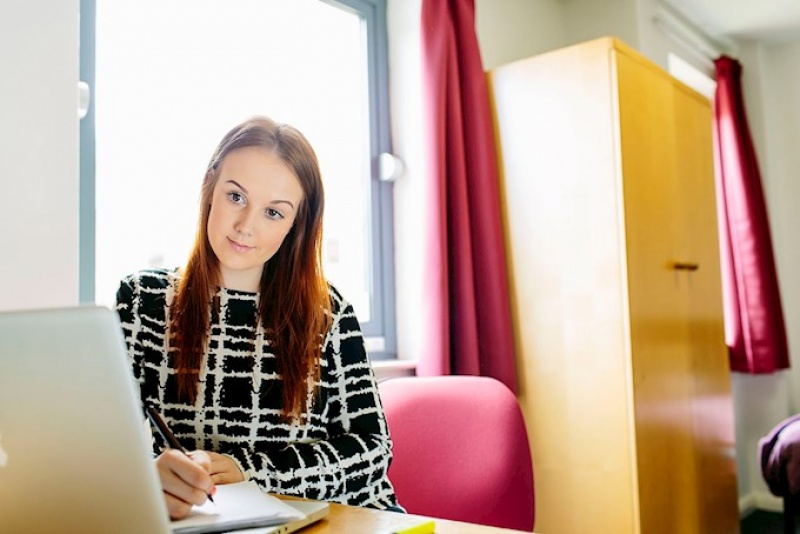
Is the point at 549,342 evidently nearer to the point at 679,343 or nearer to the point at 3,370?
the point at 679,343

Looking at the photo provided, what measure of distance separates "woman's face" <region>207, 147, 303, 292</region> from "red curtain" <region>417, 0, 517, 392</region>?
0.90m

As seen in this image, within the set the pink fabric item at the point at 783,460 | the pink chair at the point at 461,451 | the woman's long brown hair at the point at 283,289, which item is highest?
the woman's long brown hair at the point at 283,289

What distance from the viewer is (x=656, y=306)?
7.09 feet

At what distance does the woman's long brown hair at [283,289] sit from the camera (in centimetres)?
118

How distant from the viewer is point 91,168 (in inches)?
62.2

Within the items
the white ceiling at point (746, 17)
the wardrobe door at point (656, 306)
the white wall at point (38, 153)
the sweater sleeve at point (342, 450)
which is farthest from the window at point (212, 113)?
the white ceiling at point (746, 17)

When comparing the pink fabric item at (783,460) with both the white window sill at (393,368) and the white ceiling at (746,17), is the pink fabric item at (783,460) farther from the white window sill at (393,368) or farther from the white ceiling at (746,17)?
the white ceiling at (746,17)

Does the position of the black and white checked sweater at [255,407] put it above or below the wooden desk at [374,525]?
above

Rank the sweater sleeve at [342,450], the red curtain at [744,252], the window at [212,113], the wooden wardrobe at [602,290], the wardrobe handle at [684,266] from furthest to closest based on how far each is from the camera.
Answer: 1. the red curtain at [744,252]
2. the wardrobe handle at [684,266]
3. the wooden wardrobe at [602,290]
4. the window at [212,113]
5. the sweater sleeve at [342,450]

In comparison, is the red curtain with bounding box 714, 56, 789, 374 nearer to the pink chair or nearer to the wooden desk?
the pink chair

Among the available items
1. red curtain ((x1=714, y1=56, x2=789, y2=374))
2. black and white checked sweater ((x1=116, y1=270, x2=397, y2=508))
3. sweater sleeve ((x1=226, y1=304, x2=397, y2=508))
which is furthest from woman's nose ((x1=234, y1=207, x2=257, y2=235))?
red curtain ((x1=714, y1=56, x2=789, y2=374))

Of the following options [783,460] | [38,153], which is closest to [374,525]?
[38,153]

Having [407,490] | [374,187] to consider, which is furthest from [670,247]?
[407,490]

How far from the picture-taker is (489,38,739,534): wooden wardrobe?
2.01 m
